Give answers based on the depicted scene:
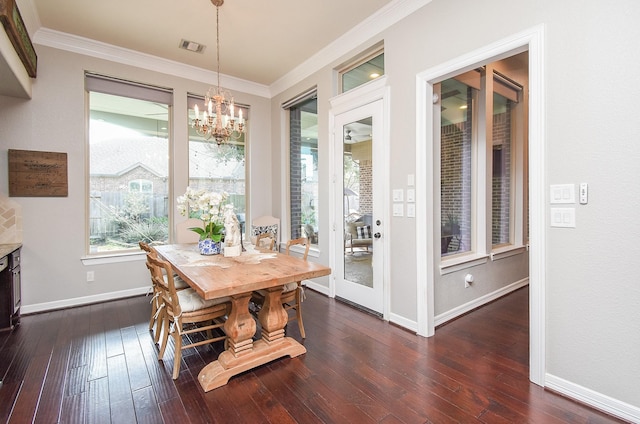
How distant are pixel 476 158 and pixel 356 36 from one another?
197 cm

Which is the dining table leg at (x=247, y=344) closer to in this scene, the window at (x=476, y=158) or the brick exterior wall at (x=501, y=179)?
the window at (x=476, y=158)

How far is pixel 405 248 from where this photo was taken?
2.88 meters

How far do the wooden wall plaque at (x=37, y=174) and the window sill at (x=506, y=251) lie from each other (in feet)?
16.7

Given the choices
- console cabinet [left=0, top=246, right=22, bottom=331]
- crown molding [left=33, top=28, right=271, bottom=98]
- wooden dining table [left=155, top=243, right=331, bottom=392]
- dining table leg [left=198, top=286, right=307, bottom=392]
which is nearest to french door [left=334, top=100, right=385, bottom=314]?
wooden dining table [left=155, top=243, right=331, bottom=392]

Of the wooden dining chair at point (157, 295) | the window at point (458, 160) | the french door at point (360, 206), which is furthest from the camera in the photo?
the window at point (458, 160)

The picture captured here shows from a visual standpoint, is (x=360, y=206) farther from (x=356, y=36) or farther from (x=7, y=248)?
(x=7, y=248)

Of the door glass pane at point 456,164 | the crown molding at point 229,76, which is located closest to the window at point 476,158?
the door glass pane at point 456,164

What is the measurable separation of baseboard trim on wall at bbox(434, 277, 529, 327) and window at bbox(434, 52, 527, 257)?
0.53m

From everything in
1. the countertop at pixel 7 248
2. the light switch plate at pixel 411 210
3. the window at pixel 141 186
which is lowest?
the countertop at pixel 7 248

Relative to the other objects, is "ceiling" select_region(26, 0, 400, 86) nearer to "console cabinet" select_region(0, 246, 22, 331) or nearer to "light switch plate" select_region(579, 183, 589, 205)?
"light switch plate" select_region(579, 183, 589, 205)

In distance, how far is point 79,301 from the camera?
11.7 feet

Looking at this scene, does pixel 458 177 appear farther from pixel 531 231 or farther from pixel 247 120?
pixel 247 120

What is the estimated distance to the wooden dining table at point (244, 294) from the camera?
1.94 m

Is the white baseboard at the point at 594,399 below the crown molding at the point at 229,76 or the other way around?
below
